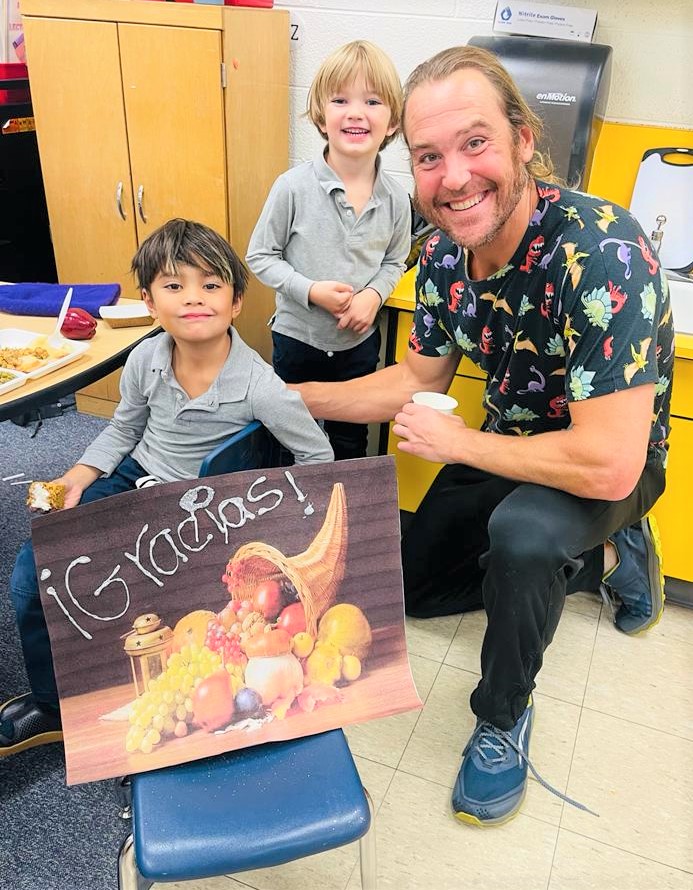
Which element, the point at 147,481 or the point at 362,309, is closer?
the point at 147,481

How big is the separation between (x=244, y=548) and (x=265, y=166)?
1828mm

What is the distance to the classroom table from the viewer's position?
3.89ft

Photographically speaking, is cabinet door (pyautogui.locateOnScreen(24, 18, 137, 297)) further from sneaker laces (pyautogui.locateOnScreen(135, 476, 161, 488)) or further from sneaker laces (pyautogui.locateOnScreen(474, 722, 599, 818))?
sneaker laces (pyautogui.locateOnScreen(474, 722, 599, 818))

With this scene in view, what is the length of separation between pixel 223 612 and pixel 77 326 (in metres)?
0.77

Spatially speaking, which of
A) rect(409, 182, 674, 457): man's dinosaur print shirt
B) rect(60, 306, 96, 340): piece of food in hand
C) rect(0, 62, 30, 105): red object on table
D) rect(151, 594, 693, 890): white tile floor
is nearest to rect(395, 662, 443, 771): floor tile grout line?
rect(151, 594, 693, 890): white tile floor

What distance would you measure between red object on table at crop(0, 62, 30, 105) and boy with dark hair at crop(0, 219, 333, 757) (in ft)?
5.57

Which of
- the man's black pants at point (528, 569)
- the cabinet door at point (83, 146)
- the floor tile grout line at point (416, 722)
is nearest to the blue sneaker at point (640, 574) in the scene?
the man's black pants at point (528, 569)

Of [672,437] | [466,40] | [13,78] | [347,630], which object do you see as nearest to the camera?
[347,630]

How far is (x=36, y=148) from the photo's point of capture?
2586 mm

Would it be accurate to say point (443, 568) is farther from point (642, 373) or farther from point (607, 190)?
point (607, 190)

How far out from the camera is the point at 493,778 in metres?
1.32

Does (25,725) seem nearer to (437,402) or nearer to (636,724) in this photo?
(437,402)

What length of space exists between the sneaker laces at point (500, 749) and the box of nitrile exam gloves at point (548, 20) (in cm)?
177

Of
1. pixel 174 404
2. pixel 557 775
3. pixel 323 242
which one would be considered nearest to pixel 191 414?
pixel 174 404
